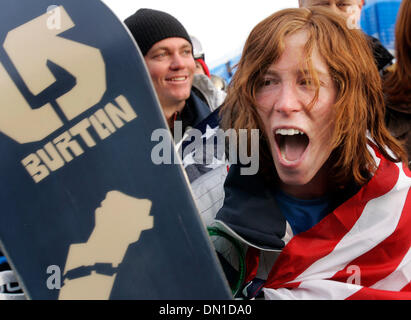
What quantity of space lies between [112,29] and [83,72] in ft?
0.57

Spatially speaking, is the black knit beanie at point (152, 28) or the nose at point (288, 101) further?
the black knit beanie at point (152, 28)

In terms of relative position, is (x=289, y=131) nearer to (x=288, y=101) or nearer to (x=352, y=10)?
(x=288, y=101)

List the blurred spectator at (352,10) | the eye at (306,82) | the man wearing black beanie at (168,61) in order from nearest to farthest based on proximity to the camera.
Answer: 1. the eye at (306,82)
2. the blurred spectator at (352,10)
3. the man wearing black beanie at (168,61)

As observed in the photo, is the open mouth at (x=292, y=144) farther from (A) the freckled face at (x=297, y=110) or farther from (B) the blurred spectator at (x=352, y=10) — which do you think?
(B) the blurred spectator at (x=352, y=10)

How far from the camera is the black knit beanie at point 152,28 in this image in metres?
2.52

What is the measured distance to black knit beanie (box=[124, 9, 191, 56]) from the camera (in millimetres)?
2520

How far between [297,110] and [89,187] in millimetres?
662

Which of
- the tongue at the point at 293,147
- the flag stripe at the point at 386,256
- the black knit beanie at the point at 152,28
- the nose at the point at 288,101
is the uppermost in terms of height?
the black knit beanie at the point at 152,28

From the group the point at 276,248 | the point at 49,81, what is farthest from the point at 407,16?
the point at 49,81

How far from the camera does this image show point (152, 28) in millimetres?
2527

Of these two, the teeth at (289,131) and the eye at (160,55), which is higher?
the eye at (160,55)

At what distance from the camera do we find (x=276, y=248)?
1.27m

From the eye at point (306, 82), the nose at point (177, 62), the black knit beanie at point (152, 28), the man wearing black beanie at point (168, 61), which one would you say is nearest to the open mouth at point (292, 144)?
the eye at point (306, 82)

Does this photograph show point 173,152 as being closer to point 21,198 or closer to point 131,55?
point 131,55
